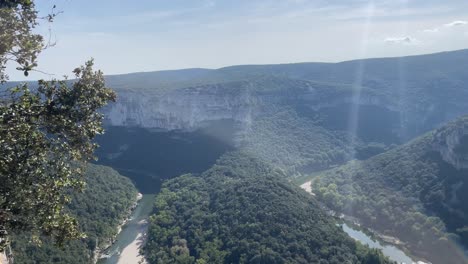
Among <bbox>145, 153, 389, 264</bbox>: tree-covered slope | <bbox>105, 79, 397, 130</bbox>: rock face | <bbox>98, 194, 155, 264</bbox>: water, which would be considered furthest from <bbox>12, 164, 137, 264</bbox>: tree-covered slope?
<bbox>105, 79, 397, 130</bbox>: rock face

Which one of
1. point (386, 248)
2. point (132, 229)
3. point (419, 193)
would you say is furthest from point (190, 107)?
point (386, 248)

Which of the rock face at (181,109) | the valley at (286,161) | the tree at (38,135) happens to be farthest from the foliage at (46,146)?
the rock face at (181,109)

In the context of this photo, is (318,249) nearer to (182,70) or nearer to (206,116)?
(206,116)

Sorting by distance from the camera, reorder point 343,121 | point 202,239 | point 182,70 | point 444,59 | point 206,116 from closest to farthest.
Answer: point 202,239 → point 206,116 → point 343,121 → point 444,59 → point 182,70

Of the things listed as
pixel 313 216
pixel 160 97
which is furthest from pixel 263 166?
pixel 160 97

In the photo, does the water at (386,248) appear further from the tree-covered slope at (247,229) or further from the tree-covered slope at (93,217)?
the tree-covered slope at (93,217)

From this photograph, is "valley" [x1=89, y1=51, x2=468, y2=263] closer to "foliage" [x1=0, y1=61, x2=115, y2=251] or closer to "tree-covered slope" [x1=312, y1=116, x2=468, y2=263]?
"tree-covered slope" [x1=312, y1=116, x2=468, y2=263]
